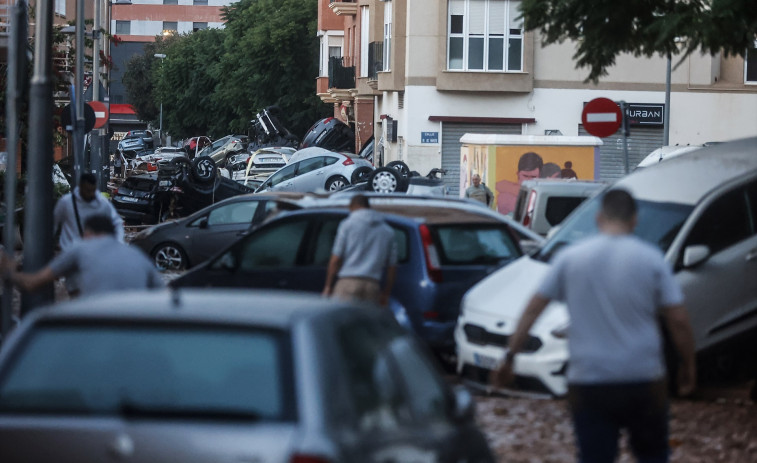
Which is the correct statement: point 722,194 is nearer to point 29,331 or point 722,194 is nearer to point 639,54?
point 639,54

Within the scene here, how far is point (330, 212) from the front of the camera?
12.8 metres

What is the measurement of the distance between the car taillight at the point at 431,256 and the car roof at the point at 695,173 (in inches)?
68.9

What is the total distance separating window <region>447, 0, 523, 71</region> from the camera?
4228 centimetres

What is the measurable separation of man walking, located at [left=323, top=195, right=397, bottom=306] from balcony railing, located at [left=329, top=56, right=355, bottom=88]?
157 feet

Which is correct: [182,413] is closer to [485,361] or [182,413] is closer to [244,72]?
[485,361]

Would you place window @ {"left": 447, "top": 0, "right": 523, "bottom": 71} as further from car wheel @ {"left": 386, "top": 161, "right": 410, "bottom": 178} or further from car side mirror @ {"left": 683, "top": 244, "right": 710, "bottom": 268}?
car side mirror @ {"left": 683, "top": 244, "right": 710, "bottom": 268}

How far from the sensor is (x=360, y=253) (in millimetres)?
11273

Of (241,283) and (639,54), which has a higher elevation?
(639,54)

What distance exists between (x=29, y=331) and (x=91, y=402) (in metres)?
0.40

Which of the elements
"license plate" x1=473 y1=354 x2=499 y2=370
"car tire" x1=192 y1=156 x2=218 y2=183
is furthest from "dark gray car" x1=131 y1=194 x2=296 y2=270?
"car tire" x1=192 y1=156 x2=218 y2=183

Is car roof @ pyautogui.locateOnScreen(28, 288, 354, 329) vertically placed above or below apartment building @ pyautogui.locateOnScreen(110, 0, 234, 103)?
below

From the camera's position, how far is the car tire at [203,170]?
33000mm

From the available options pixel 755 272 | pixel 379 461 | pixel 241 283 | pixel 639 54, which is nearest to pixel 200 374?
pixel 379 461

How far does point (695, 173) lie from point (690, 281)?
1127 mm
